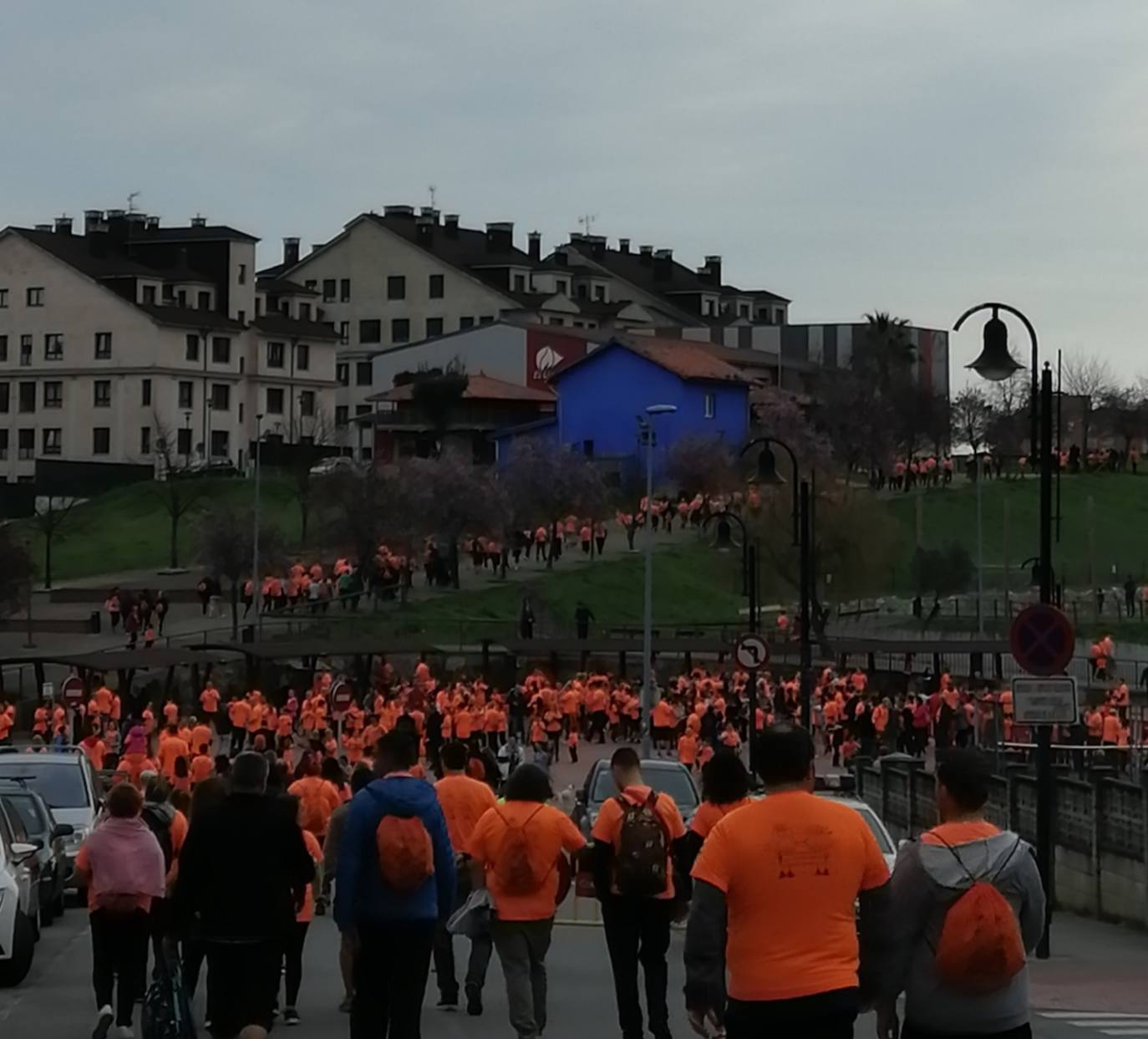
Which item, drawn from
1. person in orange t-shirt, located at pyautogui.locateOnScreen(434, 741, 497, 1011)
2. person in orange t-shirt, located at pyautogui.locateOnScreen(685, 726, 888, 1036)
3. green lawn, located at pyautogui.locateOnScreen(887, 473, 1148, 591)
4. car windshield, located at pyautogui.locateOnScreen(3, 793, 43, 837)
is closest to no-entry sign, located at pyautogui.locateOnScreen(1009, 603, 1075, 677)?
person in orange t-shirt, located at pyautogui.locateOnScreen(434, 741, 497, 1011)

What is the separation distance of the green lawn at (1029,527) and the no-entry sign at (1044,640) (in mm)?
77818

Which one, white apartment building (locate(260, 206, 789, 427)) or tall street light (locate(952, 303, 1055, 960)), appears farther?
white apartment building (locate(260, 206, 789, 427))

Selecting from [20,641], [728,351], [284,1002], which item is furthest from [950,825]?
[728,351]

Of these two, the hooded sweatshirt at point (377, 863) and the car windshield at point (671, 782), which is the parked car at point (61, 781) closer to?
the car windshield at point (671, 782)

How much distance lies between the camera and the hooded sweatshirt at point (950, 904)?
8109 mm

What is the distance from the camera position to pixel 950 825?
27.4 ft

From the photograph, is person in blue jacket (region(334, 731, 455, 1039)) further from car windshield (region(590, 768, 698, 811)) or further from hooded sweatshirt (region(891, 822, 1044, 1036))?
car windshield (region(590, 768, 698, 811))

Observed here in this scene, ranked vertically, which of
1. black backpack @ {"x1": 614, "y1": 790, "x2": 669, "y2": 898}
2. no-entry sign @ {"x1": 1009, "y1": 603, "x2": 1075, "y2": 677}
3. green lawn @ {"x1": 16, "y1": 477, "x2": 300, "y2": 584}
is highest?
green lawn @ {"x1": 16, "y1": 477, "x2": 300, "y2": 584}

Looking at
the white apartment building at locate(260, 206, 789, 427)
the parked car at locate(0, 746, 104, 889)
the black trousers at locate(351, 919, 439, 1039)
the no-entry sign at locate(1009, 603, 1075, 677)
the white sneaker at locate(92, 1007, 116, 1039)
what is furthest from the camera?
the white apartment building at locate(260, 206, 789, 427)

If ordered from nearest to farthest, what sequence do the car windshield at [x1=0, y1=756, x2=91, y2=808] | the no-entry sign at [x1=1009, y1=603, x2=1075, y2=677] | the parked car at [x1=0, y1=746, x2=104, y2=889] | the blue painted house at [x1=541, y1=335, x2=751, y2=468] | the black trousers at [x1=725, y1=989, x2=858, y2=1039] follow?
1. the black trousers at [x1=725, y1=989, x2=858, y2=1039]
2. the no-entry sign at [x1=1009, y1=603, x2=1075, y2=677]
3. the parked car at [x1=0, y1=746, x2=104, y2=889]
4. the car windshield at [x1=0, y1=756, x2=91, y2=808]
5. the blue painted house at [x1=541, y1=335, x2=751, y2=468]

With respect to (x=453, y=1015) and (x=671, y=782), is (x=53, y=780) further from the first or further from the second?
(x=453, y=1015)

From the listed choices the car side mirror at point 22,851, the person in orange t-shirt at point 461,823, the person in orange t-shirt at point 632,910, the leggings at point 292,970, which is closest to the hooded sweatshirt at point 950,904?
the person in orange t-shirt at point 632,910

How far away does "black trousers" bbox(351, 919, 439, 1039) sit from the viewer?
1100 cm

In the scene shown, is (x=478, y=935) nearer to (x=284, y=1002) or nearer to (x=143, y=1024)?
(x=284, y=1002)
